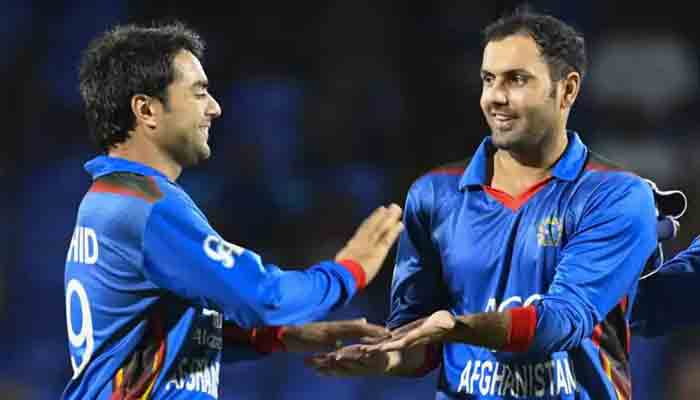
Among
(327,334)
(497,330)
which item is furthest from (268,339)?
(497,330)

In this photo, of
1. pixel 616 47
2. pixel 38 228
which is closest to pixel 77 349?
pixel 38 228

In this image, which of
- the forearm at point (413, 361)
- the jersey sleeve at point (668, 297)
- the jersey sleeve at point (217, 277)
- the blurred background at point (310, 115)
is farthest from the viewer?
the blurred background at point (310, 115)

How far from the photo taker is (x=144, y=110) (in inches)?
134

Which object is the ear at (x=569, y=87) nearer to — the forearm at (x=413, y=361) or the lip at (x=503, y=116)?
the lip at (x=503, y=116)

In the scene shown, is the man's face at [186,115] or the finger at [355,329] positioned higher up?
the man's face at [186,115]

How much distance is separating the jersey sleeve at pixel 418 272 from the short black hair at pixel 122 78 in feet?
2.74

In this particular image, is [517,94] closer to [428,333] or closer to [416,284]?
[416,284]

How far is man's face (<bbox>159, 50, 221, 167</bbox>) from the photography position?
3412mm

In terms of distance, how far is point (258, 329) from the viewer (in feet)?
12.2

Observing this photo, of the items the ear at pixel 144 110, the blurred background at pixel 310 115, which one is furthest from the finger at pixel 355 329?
→ the blurred background at pixel 310 115

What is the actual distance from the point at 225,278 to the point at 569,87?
4.10ft

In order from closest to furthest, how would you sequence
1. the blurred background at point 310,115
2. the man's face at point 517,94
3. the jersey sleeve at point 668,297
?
the man's face at point 517,94
the jersey sleeve at point 668,297
the blurred background at point 310,115

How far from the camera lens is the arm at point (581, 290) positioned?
317cm

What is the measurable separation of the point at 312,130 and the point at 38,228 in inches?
62.5
